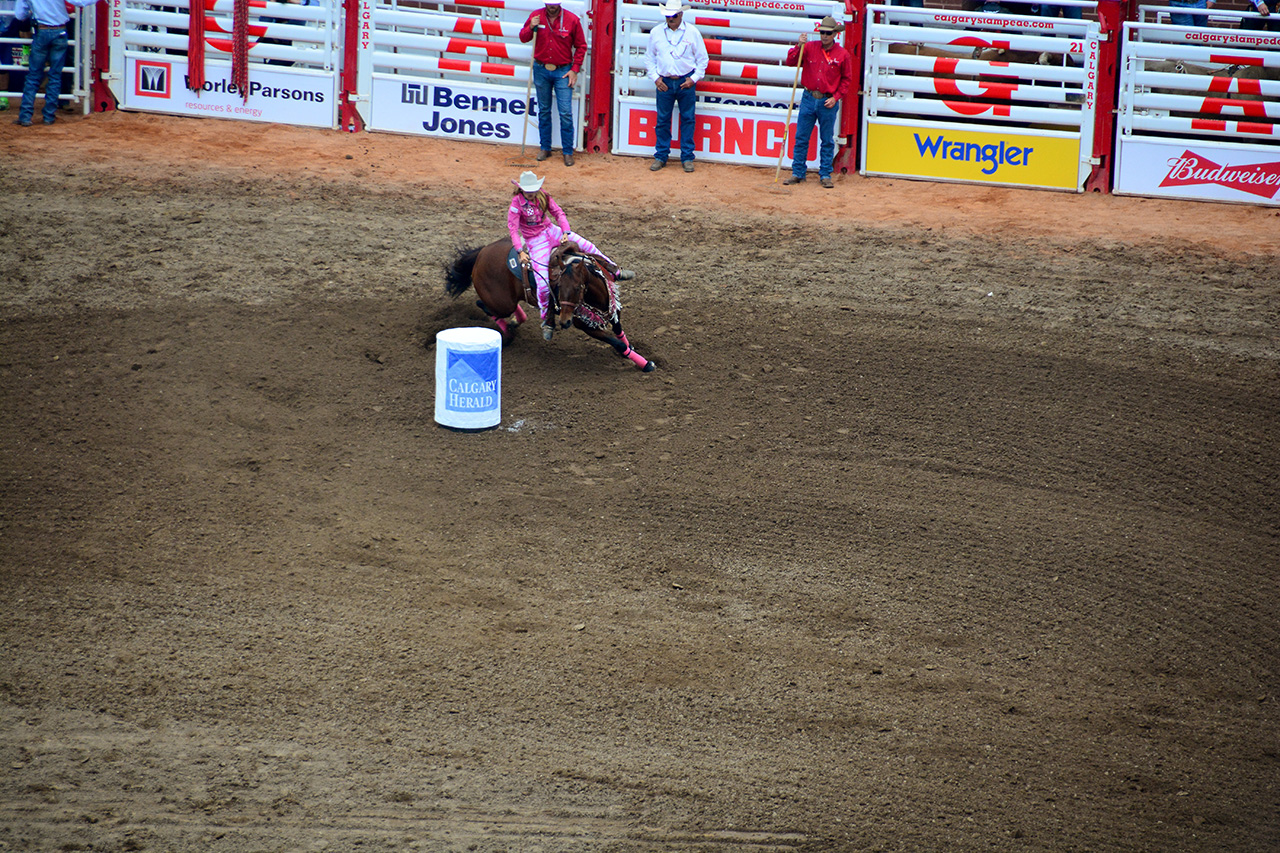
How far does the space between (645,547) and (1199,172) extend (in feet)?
39.5

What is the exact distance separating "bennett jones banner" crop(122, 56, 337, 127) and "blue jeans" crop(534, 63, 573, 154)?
11.1ft

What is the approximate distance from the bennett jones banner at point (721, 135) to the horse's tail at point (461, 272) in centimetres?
682

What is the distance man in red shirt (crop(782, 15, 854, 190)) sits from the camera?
16.1 metres

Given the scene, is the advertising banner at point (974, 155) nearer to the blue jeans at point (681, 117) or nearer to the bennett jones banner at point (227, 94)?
the blue jeans at point (681, 117)

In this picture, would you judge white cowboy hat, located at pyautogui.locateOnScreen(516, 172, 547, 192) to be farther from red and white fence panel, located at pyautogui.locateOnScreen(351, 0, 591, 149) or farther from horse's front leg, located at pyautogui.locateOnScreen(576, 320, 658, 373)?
red and white fence panel, located at pyautogui.locateOnScreen(351, 0, 591, 149)

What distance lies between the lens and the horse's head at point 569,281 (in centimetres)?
1024

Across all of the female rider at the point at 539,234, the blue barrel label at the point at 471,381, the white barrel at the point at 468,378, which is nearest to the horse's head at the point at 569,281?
the female rider at the point at 539,234

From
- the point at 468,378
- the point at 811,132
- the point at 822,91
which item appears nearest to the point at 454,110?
the point at 811,132

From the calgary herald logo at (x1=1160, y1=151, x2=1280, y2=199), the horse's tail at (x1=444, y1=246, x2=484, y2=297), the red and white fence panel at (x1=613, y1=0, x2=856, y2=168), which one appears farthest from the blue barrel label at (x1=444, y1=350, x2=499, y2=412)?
the calgary herald logo at (x1=1160, y1=151, x2=1280, y2=199)

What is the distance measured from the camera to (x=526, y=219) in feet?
34.5

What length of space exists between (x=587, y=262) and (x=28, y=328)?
5337mm

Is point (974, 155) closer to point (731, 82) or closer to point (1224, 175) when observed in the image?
point (1224, 175)

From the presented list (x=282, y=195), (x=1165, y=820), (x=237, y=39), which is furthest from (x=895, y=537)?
(x=237, y=39)

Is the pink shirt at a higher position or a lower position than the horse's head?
higher
